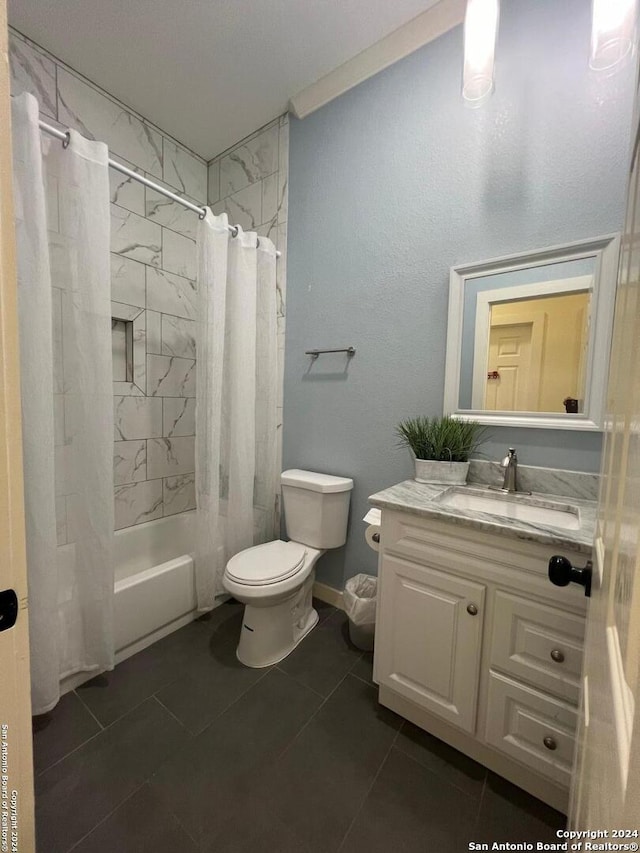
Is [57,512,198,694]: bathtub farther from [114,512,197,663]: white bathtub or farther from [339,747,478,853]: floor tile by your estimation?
[339,747,478,853]: floor tile

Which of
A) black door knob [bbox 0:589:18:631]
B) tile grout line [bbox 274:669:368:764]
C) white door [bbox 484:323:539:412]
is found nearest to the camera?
black door knob [bbox 0:589:18:631]

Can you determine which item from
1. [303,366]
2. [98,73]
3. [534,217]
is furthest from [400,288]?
[98,73]

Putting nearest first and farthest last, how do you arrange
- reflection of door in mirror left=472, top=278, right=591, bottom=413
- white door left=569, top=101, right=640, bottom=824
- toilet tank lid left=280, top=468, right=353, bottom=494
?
white door left=569, top=101, right=640, bottom=824 < reflection of door in mirror left=472, top=278, right=591, bottom=413 < toilet tank lid left=280, top=468, right=353, bottom=494

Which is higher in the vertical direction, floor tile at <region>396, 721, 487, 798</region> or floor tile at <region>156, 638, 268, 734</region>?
floor tile at <region>156, 638, 268, 734</region>

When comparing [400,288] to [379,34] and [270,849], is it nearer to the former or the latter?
[379,34]

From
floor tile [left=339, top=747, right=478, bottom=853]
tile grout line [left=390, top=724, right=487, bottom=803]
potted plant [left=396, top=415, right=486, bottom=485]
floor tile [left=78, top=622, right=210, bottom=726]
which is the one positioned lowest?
floor tile [left=339, top=747, right=478, bottom=853]

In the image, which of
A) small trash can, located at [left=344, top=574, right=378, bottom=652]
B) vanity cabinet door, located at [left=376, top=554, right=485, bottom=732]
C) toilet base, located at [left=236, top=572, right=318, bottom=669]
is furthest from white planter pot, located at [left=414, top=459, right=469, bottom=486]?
toilet base, located at [left=236, top=572, right=318, bottom=669]

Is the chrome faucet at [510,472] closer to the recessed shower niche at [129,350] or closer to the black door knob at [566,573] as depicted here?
the black door knob at [566,573]

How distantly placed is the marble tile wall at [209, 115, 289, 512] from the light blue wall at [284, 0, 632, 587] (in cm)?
7

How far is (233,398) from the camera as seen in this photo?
181 cm

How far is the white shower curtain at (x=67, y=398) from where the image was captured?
112 centimetres

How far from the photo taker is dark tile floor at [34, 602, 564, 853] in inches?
36.8

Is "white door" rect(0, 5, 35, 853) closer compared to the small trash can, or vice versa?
"white door" rect(0, 5, 35, 853)

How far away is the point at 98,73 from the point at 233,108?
2.26ft
